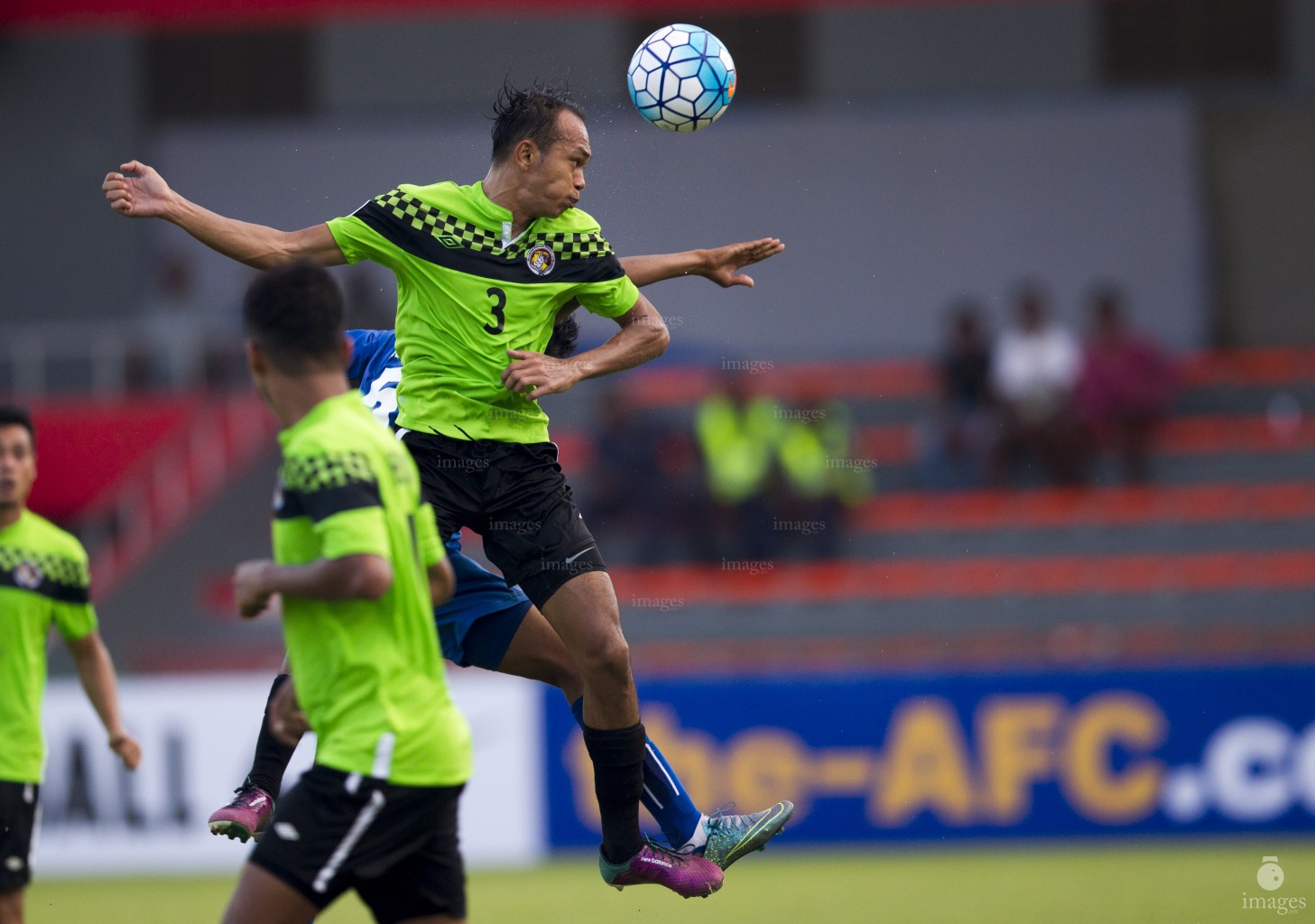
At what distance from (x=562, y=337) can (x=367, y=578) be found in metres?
2.38

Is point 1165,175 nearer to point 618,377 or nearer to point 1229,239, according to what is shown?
point 1229,239

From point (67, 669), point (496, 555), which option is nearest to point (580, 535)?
point (496, 555)

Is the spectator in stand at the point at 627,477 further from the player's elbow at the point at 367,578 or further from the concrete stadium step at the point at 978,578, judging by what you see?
the player's elbow at the point at 367,578

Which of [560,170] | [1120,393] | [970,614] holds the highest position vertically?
[560,170]

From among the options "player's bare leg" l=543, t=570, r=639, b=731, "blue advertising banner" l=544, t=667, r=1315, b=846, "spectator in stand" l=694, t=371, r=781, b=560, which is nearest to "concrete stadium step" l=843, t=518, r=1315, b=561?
"spectator in stand" l=694, t=371, r=781, b=560

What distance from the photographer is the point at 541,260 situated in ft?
18.8

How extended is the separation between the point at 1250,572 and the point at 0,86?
1243 centimetres

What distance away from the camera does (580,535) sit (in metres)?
5.75

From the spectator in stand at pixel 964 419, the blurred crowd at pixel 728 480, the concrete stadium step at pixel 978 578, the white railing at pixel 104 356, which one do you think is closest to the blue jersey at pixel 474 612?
the blurred crowd at pixel 728 480

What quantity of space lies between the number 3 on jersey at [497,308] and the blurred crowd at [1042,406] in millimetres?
8924

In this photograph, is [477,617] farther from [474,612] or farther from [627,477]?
[627,477]

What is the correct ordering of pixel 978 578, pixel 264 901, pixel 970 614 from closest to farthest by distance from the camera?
pixel 264 901
pixel 970 614
pixel 978 578

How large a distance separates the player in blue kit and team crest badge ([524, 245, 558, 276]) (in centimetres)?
30

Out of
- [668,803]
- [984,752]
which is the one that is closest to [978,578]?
[984,752]
